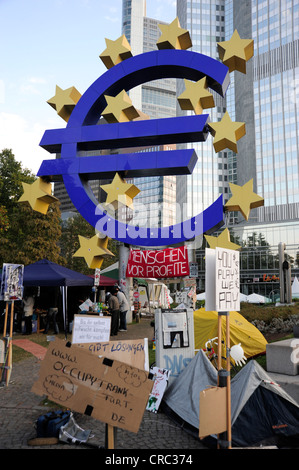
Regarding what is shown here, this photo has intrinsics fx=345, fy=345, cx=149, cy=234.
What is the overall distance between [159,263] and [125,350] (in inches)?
315

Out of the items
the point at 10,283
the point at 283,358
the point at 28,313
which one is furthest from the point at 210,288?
the point at 28,313

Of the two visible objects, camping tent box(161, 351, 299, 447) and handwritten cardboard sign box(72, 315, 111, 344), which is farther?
handwritten cardboard sign box(72, 315, 111, 344)

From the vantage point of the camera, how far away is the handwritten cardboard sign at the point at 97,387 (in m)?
3.50

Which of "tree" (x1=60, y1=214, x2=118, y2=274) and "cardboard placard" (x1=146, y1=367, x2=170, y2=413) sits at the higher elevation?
"tree" (x1=60, y1=214, x2=118, y2=274)

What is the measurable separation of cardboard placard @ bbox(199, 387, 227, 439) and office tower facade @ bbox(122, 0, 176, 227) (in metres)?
98.6

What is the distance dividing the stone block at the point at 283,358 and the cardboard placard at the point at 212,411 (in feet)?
9.20

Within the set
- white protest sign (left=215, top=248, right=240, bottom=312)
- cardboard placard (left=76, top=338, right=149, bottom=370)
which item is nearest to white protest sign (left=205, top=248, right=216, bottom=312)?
white protest sign (left=215, top=248, right=240, bottom=312)

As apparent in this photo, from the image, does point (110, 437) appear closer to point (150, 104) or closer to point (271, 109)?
point (271, 109)

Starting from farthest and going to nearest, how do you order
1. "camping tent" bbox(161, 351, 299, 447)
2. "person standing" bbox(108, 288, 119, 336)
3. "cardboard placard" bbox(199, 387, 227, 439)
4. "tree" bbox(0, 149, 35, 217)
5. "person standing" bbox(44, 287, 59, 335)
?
1. "tree" bbox(0, 149, 35, 217)
2. "person standing" bbox(44, 287, 59, 335)
3. "person standing" bbox(108, 288, 119, 336)
4. "camping tent" bbox(161, 351, 299, 447)
5. "cardboard placard" bbox(199, 387, 227, 439)

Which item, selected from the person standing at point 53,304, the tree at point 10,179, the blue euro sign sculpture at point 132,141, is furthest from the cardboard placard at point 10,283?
the tree at point 10,179

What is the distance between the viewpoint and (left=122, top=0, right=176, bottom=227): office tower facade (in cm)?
11581

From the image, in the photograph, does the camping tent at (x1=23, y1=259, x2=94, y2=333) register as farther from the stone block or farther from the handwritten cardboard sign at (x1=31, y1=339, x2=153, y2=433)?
the handwritten cardboard sign at (x1=31, y1=339, x2=153, y2=433)

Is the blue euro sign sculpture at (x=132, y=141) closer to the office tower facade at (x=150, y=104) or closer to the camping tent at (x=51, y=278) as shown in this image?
the camping tent at (x=51, y=278)
